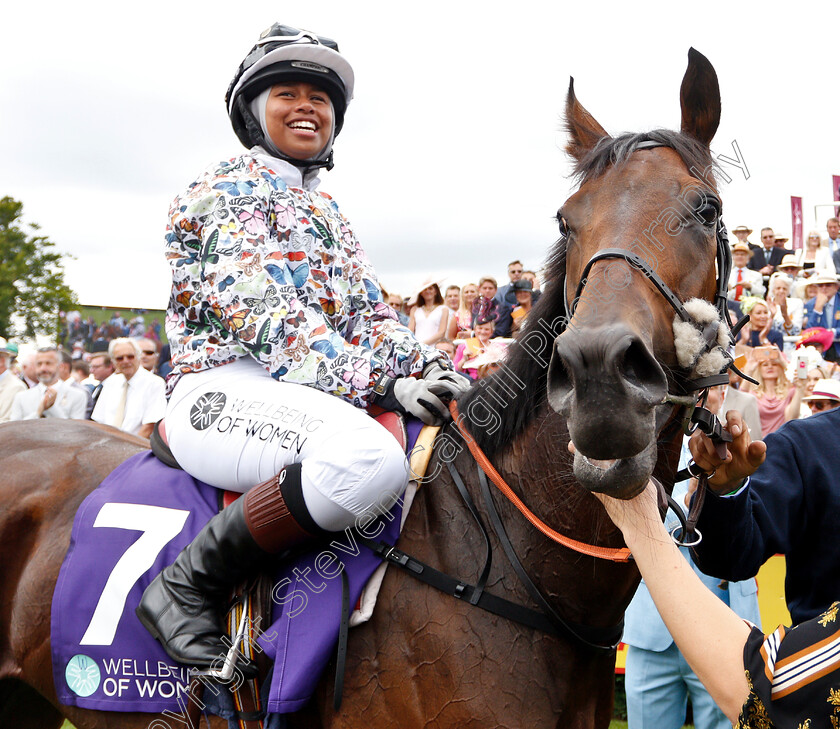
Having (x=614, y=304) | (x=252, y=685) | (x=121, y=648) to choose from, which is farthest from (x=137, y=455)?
(x=614, y=304)

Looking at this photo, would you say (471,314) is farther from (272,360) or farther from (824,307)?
(272,360)

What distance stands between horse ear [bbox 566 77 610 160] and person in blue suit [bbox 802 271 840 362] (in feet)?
29.1

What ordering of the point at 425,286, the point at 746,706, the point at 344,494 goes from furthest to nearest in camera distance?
1. the point at 425,286
2. the point at 344,494
3. the point at 746,706

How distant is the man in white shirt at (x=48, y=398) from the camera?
899 centimetres

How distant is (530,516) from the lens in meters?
2.11

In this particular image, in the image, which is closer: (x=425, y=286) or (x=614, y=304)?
(x=614, y=304)

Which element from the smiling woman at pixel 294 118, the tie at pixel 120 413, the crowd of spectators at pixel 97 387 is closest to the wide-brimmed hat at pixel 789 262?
the crowd of spectators at pixel 97 387

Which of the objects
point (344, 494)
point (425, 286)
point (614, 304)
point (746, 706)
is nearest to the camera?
point (746, 706)

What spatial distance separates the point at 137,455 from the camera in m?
2.81

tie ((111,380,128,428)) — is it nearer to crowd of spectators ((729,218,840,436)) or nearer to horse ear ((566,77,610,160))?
crowd of spectators ((729,218,840,436))

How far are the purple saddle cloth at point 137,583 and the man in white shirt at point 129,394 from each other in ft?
15.2

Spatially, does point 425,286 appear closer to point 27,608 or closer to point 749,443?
point 27,608

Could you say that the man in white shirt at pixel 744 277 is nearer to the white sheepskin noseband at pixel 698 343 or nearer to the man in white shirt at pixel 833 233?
the man in white shirt at pixel 833 233

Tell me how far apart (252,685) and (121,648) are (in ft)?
1.75
